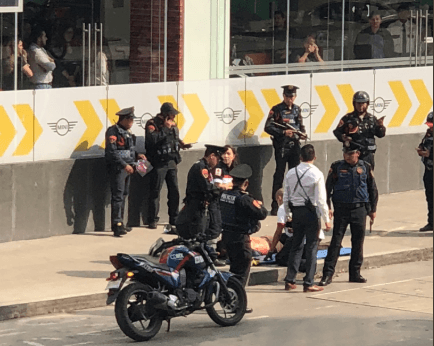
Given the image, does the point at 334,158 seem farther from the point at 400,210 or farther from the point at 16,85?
the point at 16,85

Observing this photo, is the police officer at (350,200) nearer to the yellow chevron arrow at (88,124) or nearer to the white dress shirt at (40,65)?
the yellow chevron arrow at (88,124)

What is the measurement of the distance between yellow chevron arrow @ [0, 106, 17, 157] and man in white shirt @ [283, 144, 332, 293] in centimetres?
438

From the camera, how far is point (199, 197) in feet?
46.5

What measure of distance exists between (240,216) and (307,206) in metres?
1.14

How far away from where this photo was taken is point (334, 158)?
2003cm

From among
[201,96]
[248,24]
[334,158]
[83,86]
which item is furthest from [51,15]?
[334,158]

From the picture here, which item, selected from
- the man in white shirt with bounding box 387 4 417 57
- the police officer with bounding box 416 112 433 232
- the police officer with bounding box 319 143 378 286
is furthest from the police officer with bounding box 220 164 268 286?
the man in white shirt with bounding box 387 4 417 57

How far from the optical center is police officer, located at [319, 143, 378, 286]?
45.9 feet

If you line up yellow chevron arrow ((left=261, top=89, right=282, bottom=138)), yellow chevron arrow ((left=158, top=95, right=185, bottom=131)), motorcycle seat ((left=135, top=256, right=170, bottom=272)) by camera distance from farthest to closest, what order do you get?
yellow chevron arrow ((left=261, top=89, right=282, bottom=138)) → yellow chevron arrow ((left=158, top=95, right=185, bottom=131)) → motorcycle seat ((left=135, top=256, right=170, bottom=272))

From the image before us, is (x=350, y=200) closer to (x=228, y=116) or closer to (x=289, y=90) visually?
(x=289, y=90)

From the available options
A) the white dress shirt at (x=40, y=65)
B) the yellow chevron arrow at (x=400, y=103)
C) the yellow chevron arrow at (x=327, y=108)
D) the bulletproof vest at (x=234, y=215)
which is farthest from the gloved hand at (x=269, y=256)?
the yellow chevron arrow at (x=400, y=103)

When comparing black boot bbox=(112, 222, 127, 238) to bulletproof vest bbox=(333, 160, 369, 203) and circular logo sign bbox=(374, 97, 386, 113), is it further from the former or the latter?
circular logo sign bbox=(374, 97, 386, 113)

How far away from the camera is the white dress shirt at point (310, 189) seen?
13391mm

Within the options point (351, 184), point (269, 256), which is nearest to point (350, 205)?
point (351, 184)
